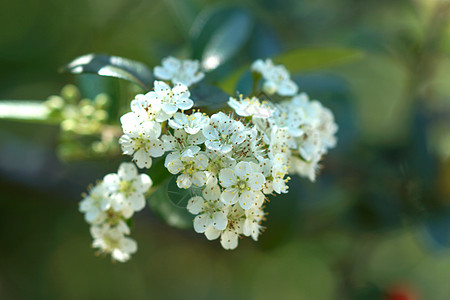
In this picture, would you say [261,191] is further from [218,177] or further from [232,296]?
[232,296]

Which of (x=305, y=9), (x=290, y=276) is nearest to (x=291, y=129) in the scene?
(x=305, y=9)

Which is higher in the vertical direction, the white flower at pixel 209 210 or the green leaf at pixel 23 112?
the green leaf at pixel 23 112

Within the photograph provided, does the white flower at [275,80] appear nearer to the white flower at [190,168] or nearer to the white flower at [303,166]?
the white flower at [303,166]

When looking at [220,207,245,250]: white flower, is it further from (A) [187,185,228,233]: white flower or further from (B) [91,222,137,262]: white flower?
(B) [91,222,137,262]: white flower

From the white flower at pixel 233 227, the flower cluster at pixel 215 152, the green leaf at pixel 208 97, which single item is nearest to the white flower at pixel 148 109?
the flower cluster at pixel 215 152

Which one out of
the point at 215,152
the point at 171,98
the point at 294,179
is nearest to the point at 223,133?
the point at 215,152
